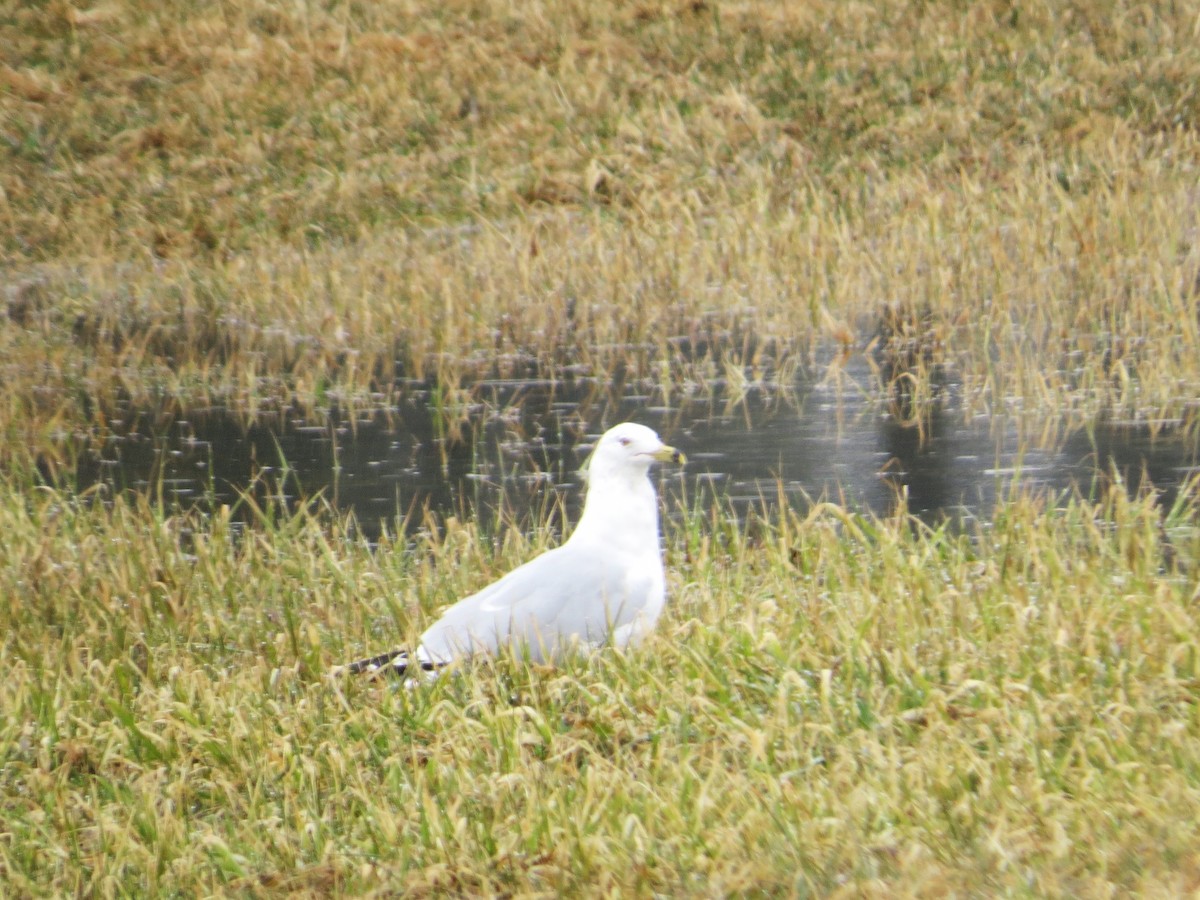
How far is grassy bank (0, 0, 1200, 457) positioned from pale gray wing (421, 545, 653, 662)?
3985 millimetres

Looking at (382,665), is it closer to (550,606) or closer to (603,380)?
(550,606)

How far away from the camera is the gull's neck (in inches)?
195

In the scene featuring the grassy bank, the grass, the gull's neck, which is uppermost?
the grassy bank

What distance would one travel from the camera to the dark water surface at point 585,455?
25.2 ft

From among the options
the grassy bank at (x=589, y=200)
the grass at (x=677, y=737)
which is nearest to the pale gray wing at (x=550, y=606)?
the grass at (x=677, y=737)

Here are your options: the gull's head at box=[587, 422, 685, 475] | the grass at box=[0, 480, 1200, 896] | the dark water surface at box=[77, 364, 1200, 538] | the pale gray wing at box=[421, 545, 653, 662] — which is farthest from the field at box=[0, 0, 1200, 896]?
the gull's head at box=[587, 422, 685, 475]

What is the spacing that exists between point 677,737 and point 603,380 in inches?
257

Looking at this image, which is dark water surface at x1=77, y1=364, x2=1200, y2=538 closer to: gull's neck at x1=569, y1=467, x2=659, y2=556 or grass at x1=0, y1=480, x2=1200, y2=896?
grass at x1=0, y1=480, x2=1200, y2=896

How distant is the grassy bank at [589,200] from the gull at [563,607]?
395 cm

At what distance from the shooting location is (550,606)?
4.82 metres

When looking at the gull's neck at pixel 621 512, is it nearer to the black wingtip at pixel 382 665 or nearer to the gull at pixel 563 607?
the gull at pixel 563 607

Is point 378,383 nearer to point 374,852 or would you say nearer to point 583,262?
point 583,262

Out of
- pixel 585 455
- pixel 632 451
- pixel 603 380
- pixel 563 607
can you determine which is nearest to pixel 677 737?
pixel 563 607

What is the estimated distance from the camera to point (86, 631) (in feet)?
18.4
